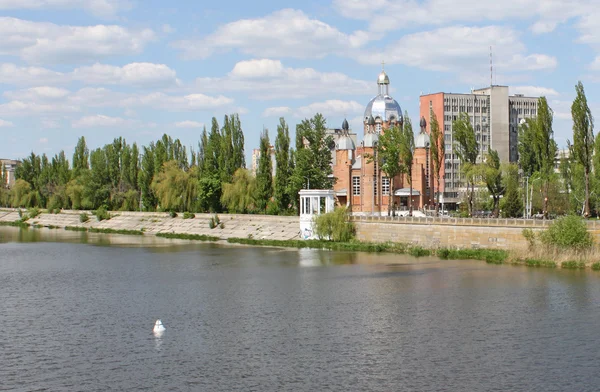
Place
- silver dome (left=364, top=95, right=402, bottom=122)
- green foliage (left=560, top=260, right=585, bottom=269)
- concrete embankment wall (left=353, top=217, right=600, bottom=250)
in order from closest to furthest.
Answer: green foliage (left=560, top=260, right=585, bottom=269)
concrete embankment wall (left=353, top=217, right=600, bottom=250)
silver dome (left=364, top=95, right=402, bottom=122)

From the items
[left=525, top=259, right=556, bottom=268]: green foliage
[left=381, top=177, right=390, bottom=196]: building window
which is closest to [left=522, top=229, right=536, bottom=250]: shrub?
[left=525, top=259, right=556, bottom=268]: green foliage

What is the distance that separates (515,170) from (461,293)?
40567 mm

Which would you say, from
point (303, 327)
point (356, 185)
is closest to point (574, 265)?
point (303, 327)

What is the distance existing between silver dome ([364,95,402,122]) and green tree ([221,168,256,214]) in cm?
2921

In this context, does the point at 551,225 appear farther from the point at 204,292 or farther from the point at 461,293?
the point at 204,292

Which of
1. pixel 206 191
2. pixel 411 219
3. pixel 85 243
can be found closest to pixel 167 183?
pixel 206 191

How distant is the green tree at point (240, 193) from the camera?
77625 mm

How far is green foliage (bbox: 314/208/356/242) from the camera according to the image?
6241 centimetres

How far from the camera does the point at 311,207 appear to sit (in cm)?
6694

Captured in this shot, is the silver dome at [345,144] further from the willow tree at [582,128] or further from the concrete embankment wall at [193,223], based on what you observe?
the willow tree at [582,128]

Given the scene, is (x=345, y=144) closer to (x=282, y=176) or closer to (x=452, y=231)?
(x=282, y=176)

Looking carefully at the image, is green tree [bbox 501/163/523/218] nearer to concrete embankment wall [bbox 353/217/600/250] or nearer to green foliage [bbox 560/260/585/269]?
concrete embankment wall [bbox 353/217/600/250]

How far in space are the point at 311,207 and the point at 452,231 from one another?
16255mm

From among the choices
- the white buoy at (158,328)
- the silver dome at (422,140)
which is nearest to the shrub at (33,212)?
the silver dome at (422,140)
